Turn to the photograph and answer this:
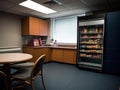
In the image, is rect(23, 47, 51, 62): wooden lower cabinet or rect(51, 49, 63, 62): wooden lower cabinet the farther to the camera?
rect(51, 49, 63, 62): wooden lower cabinet

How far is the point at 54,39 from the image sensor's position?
225 inches

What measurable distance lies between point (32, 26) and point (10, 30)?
0.96 metres

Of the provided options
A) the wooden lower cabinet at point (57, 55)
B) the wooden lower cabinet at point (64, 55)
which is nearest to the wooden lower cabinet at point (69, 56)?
the wooden lower cabinet at point (64, 55)

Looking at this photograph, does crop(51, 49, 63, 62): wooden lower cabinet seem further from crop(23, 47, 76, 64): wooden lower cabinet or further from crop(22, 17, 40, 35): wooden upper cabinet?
crop(22, 17, 40, 35): wooden upper cabinet

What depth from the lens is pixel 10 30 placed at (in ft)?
14.5

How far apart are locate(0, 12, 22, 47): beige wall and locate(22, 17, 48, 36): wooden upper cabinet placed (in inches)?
11.0

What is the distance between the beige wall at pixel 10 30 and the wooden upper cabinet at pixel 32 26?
28 centimetres

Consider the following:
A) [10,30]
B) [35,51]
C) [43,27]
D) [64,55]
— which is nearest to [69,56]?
[64,55]

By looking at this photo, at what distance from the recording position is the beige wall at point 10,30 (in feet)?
13.7

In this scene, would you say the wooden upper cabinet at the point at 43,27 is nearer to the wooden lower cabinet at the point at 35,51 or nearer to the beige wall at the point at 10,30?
the wooden lower cabinet at the point at 35,51

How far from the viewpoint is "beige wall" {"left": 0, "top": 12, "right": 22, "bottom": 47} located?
4176mm

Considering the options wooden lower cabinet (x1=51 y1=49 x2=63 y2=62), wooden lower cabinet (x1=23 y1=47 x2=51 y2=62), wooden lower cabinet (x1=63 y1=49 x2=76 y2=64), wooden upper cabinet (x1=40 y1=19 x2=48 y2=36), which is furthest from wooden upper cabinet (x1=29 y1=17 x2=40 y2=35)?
wooden lower cabinet (x1=63 y1=49 x2=76 y2=64)

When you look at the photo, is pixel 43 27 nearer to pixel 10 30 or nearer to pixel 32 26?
pixel 32 26

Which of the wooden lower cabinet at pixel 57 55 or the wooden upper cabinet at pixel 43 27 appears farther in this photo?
the wooden upper cabinet at pixel 43 27
